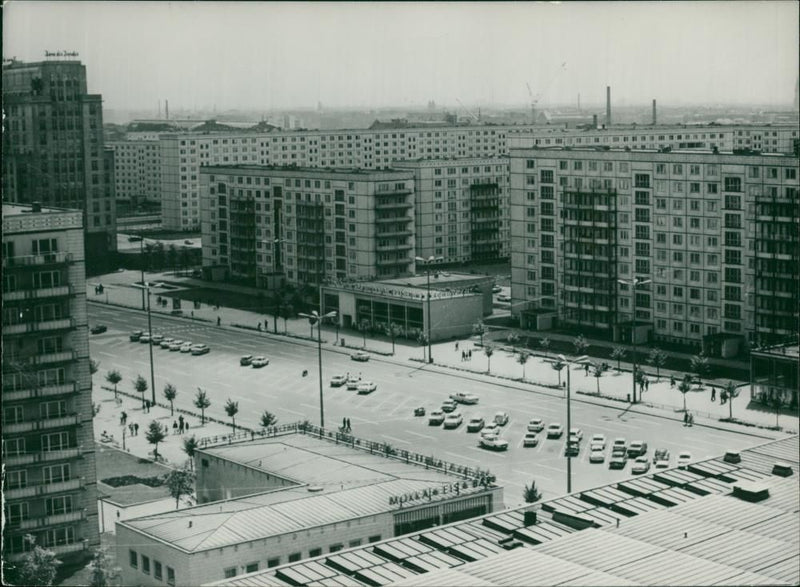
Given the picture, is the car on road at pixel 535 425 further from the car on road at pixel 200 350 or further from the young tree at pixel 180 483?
the car on road at pixel 200 350

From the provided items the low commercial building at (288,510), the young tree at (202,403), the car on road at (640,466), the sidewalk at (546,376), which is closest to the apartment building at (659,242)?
the sidewalk at (546,376)

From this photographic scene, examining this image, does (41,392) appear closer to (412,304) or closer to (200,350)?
(200,350)

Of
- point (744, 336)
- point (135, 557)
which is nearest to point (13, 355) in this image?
point (135, 557)

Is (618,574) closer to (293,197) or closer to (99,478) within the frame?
(99,478)

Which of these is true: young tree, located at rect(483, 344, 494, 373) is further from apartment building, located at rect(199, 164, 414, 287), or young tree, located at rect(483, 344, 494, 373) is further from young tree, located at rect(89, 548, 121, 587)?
young tree, located at rect(89, 548, 121, 587)

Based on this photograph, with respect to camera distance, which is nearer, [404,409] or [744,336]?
[404,409]
